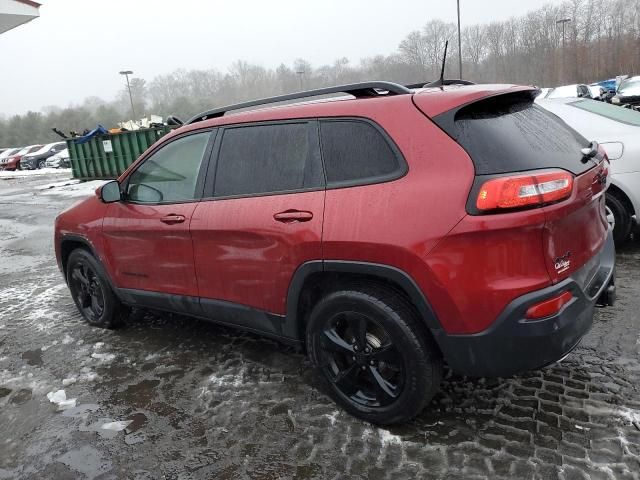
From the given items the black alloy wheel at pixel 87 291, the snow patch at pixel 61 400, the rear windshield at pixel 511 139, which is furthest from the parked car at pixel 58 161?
the rear windshield at pixel 511 139

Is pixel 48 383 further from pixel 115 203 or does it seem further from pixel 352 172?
pixel 352 172

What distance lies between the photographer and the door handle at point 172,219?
3.37m

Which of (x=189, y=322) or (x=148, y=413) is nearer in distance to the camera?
(x=148, y=413)

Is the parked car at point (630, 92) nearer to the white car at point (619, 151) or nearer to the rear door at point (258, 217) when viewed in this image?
the white car at point (619, 151)

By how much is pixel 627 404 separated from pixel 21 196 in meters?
18.9

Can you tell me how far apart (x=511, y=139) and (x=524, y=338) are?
2.94 ft

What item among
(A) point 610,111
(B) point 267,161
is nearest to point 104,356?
(B) point 267,161

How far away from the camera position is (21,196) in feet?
56.7

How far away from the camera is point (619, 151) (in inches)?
178

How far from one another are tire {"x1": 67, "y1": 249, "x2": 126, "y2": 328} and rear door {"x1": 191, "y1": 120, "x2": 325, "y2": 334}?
1.32 metres

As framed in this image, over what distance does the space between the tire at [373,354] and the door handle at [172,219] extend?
118cm

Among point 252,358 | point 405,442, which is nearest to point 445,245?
point 405,442

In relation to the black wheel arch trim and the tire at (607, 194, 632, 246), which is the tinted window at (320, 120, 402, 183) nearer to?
the black wheel arch trim

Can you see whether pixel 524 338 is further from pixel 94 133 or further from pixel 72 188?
pixel 94 133
